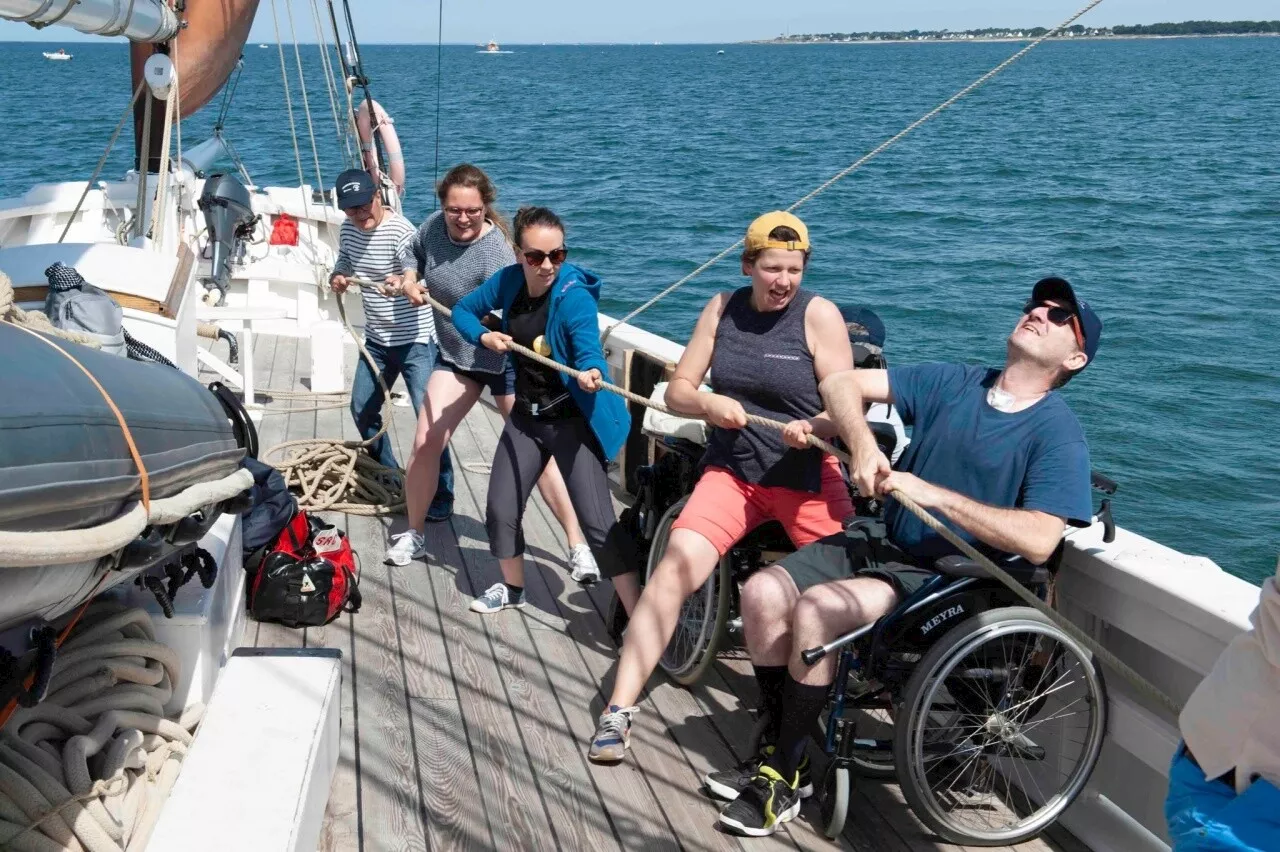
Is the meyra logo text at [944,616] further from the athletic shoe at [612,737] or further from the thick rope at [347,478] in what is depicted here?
the thick rope at [347,478]

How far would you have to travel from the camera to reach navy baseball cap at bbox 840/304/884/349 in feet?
12.3

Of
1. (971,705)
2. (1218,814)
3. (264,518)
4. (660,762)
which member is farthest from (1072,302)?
(264,518)

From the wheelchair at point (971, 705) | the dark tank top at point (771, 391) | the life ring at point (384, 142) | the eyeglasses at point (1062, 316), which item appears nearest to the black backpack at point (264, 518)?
the dark tank top at point (771, 391)

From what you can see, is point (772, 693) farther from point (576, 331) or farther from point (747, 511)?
point (576, 331)

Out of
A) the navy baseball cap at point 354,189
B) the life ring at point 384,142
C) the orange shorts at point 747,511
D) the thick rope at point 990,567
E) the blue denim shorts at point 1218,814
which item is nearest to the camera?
the blue denim shorts at point 1218,814

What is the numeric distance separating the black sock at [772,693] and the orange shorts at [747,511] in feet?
1.18

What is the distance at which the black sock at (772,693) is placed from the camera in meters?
3.06

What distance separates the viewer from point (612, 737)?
3227 mm

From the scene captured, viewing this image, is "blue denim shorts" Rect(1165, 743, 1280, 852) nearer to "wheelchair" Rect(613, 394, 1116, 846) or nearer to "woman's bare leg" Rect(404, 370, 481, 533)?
"wheelchair" Rect(613, 394, 1116, 846)

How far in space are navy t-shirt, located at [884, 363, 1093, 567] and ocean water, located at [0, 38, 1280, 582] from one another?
477 centimetres

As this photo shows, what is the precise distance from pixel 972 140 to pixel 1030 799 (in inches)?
1313

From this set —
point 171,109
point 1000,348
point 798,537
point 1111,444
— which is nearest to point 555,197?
point 1000,348

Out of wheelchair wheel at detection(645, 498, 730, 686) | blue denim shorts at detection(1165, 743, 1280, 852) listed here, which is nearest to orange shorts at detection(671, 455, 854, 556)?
wheelchair wheel at detection(645, 498, 730, 686)

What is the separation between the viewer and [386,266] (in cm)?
483
